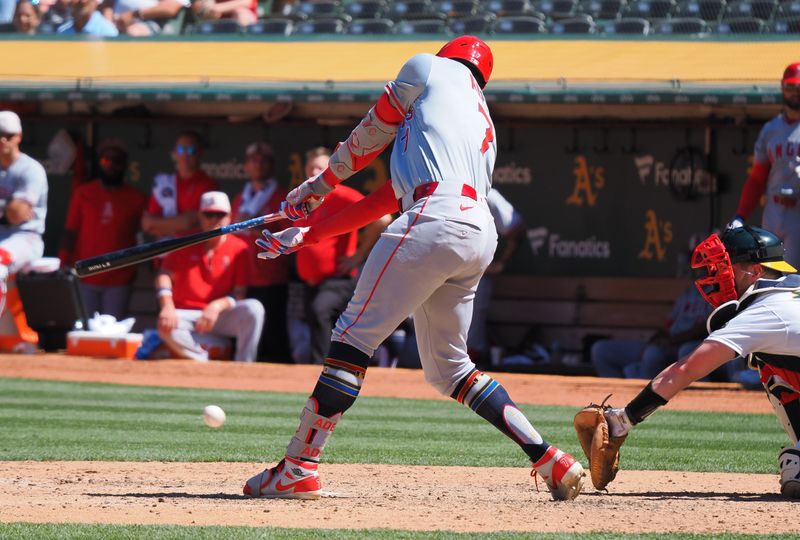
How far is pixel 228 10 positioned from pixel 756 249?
34.3 feet

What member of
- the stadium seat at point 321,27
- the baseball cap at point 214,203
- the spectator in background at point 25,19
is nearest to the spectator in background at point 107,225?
the baseball cap at point 214,203

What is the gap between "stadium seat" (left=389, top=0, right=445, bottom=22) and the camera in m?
13.7

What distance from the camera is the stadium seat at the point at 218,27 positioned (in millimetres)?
13844

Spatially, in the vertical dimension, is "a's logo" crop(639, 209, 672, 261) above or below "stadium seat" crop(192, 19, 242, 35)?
below

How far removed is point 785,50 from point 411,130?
23.1 ft

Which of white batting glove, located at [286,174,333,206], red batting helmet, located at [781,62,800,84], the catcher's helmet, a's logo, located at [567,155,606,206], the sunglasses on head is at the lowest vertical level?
a's logo, located at [567,155,606,206]

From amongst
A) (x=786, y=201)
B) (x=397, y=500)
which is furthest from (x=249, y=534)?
(x=786, y=201)

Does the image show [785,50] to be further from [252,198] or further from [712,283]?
[712,283]

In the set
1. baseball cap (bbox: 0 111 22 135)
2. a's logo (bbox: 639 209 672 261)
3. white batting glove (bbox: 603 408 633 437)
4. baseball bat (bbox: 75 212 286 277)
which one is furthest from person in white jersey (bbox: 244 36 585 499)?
a's logo (bbox: 639 209 672 261)

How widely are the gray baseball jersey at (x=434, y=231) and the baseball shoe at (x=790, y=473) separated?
4.11 feet

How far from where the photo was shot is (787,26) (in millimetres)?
11773

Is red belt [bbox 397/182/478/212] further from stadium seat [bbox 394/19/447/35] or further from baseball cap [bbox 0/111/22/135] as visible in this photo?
stadium seat [bbox 394/19/447/35]

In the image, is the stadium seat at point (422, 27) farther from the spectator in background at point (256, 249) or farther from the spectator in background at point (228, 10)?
the spectator in background at point (256, 249)

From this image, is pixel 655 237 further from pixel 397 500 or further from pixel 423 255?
pixel 423 255
